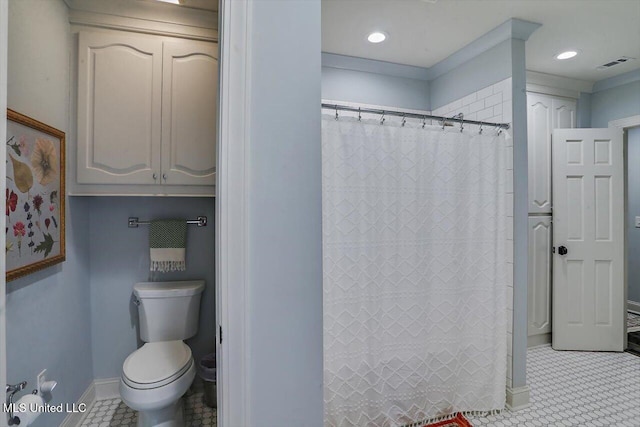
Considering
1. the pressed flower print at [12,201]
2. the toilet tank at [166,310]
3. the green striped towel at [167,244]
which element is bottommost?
the toilet tank at [166,310]

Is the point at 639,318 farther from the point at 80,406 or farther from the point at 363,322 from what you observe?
the point at 80,406

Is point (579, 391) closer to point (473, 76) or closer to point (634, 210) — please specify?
point (473, 76)

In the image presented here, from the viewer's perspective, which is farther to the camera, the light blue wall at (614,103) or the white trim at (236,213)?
the light blue wall at (614,103)

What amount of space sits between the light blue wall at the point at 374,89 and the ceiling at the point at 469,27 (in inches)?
5.9

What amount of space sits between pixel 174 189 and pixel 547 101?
3273mm

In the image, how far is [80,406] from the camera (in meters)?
1.89

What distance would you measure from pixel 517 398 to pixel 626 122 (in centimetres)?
273

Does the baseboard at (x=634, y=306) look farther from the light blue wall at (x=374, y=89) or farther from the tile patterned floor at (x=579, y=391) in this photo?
the light blue wall at (x=374, y=89)

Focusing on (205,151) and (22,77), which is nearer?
(22,77)

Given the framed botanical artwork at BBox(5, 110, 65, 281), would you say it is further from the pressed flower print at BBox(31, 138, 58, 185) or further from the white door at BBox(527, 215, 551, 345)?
the white door at BBox(527, 215, 551, 345)

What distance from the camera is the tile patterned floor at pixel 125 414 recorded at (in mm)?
1874

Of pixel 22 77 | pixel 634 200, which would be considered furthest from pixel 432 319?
pixel 634 200

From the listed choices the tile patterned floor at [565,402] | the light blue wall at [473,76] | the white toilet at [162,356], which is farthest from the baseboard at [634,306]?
the white toilet at [162,356]

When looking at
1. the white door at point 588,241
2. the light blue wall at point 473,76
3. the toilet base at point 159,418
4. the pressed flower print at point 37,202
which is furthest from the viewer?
the white door at point 588,241
